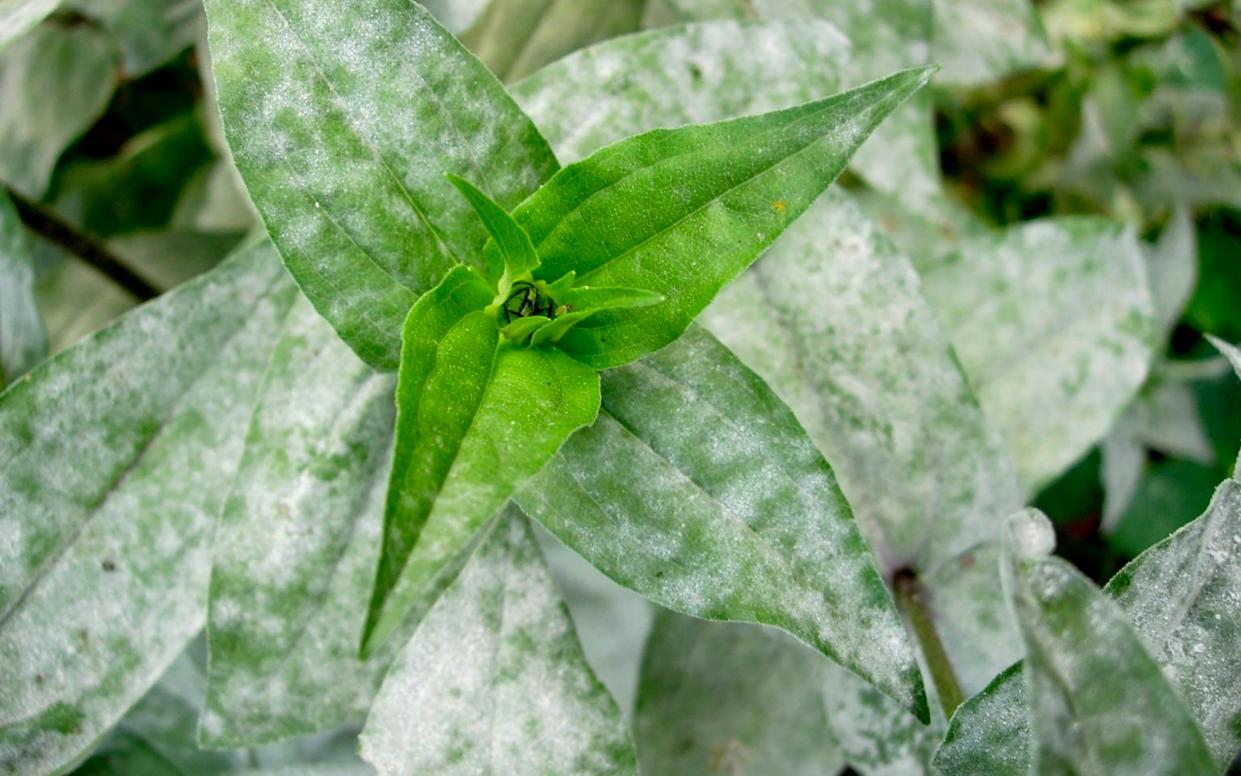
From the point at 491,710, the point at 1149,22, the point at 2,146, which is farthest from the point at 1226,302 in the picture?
the point at 2,146

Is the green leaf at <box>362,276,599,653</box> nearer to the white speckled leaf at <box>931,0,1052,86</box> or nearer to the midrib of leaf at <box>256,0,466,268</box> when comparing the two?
the midrib of leaf at <box>256,0,466,268</box>

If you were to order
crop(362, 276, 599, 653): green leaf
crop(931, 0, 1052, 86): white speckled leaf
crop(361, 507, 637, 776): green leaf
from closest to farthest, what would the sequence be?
1. crop(362, 276, 599, 653): green leaf
2. crop(361, 507, 637, 776): green leaf
3. crop(931, 0, 1052, 86): white speckled leaf

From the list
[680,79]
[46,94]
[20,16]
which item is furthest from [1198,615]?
[46,94]

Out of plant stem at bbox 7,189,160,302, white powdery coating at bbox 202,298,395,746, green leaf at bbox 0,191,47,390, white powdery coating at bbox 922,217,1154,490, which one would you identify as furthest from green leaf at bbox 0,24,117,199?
white powdery coating at bbox 922,217,1154,490

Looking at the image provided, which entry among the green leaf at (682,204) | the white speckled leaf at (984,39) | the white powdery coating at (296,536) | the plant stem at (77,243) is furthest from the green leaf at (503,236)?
the white speckled leaf at (984,39)

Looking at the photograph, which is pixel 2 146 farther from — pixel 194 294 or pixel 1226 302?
pixel 1226 302

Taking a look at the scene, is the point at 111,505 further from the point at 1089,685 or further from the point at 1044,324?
the point at 1044,324

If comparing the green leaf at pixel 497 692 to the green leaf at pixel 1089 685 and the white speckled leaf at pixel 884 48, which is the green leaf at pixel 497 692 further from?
the white speckled leaf at pixel 884 48
